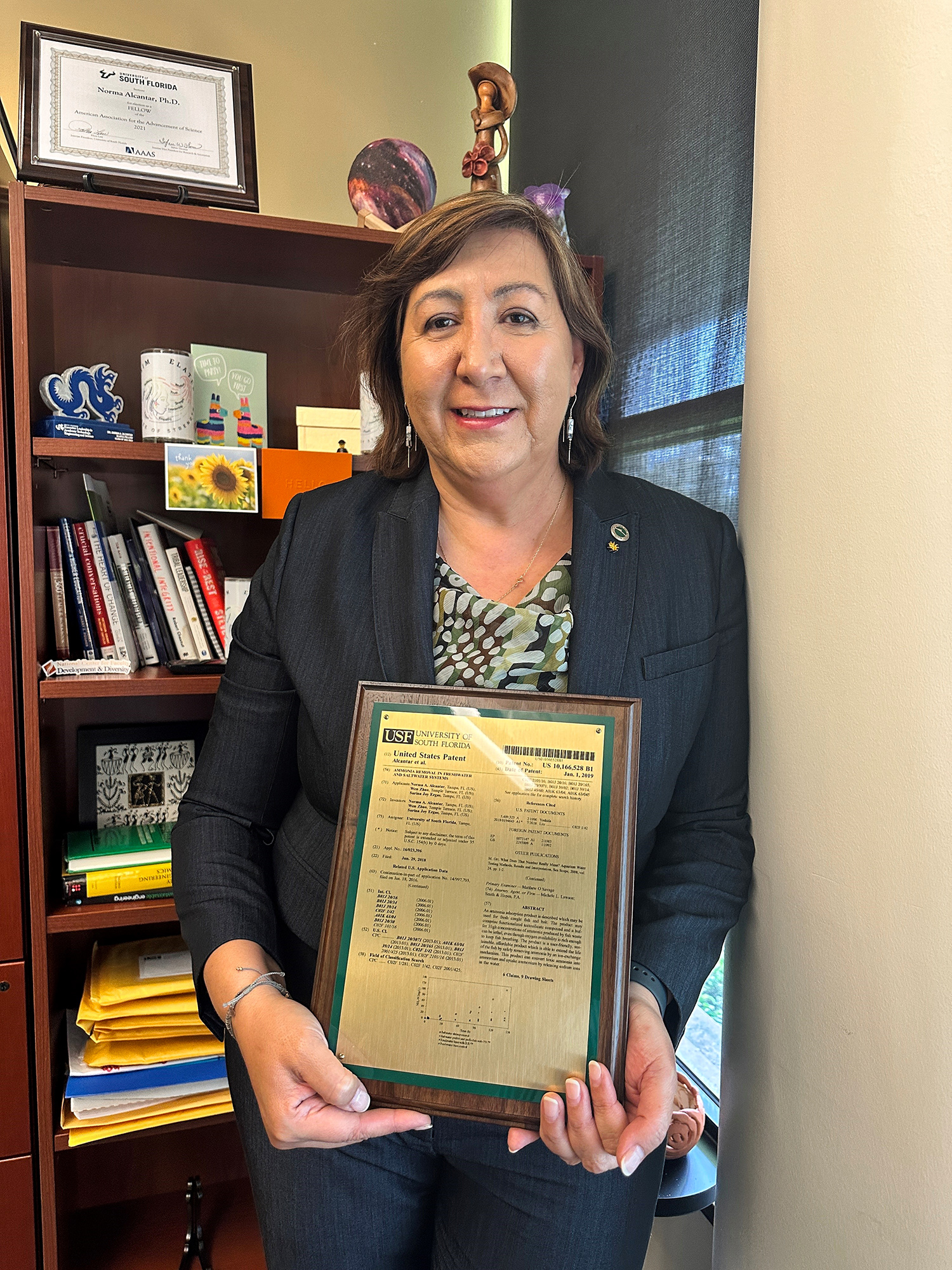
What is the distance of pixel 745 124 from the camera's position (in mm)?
1328

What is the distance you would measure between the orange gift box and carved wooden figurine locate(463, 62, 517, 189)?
0.57 meters

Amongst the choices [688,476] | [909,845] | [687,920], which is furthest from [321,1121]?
[688,476]

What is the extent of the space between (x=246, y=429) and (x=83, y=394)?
326mm

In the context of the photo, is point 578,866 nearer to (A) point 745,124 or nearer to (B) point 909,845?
(B) point 909,845

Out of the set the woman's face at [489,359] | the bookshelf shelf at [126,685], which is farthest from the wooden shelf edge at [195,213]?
the bookshelf shelf at [126,685]

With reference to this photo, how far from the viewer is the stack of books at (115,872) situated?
165cm

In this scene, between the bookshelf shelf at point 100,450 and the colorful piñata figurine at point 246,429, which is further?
the colorful piñata figurine at point 246,429

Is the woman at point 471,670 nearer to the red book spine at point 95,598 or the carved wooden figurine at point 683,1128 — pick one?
the carved wooden figurine at point 683,1128

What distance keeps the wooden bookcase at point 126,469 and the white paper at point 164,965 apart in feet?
0.31

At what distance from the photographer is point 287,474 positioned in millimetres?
1677

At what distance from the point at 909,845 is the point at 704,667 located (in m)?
0.31

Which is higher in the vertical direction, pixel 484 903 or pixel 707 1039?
pixel 484 903

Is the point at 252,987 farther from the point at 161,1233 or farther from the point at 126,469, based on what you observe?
the point at 161,1233

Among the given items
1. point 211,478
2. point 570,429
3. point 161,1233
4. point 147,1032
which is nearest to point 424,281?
point 570,429
